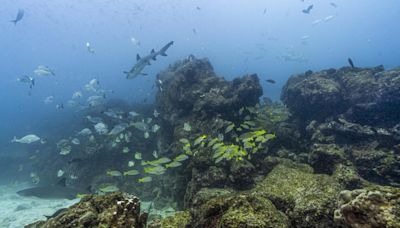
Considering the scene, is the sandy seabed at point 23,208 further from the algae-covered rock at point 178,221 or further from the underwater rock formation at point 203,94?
the algae-covered rock at point 178,221

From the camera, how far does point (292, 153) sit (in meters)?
10.1

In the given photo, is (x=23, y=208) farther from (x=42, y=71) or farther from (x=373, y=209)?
(x=373, y=209)

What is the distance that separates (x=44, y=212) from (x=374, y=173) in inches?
512

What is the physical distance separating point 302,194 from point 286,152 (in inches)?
172

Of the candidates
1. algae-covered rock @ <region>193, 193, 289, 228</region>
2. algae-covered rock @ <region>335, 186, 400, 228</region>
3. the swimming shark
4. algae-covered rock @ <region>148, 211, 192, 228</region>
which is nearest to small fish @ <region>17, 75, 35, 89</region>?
the swimming shark

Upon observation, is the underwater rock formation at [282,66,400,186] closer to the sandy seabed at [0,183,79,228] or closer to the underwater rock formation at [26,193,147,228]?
the underwater rock formation at [26,193,147,228]

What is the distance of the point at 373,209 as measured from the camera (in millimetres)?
3053

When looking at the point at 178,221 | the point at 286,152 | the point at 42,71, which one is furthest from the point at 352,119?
the point at 42,71

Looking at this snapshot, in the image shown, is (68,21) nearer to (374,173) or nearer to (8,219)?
(8,219)

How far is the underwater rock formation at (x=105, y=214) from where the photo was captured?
3346 mm

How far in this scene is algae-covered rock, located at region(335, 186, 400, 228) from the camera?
292 cm

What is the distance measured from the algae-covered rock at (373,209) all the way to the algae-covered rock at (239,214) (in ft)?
4.04

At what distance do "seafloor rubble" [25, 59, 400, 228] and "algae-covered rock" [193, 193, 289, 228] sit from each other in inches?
0.7

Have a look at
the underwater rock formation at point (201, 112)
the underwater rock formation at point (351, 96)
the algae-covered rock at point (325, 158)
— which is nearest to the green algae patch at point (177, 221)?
the underwater rock formation at point (201, 112)
